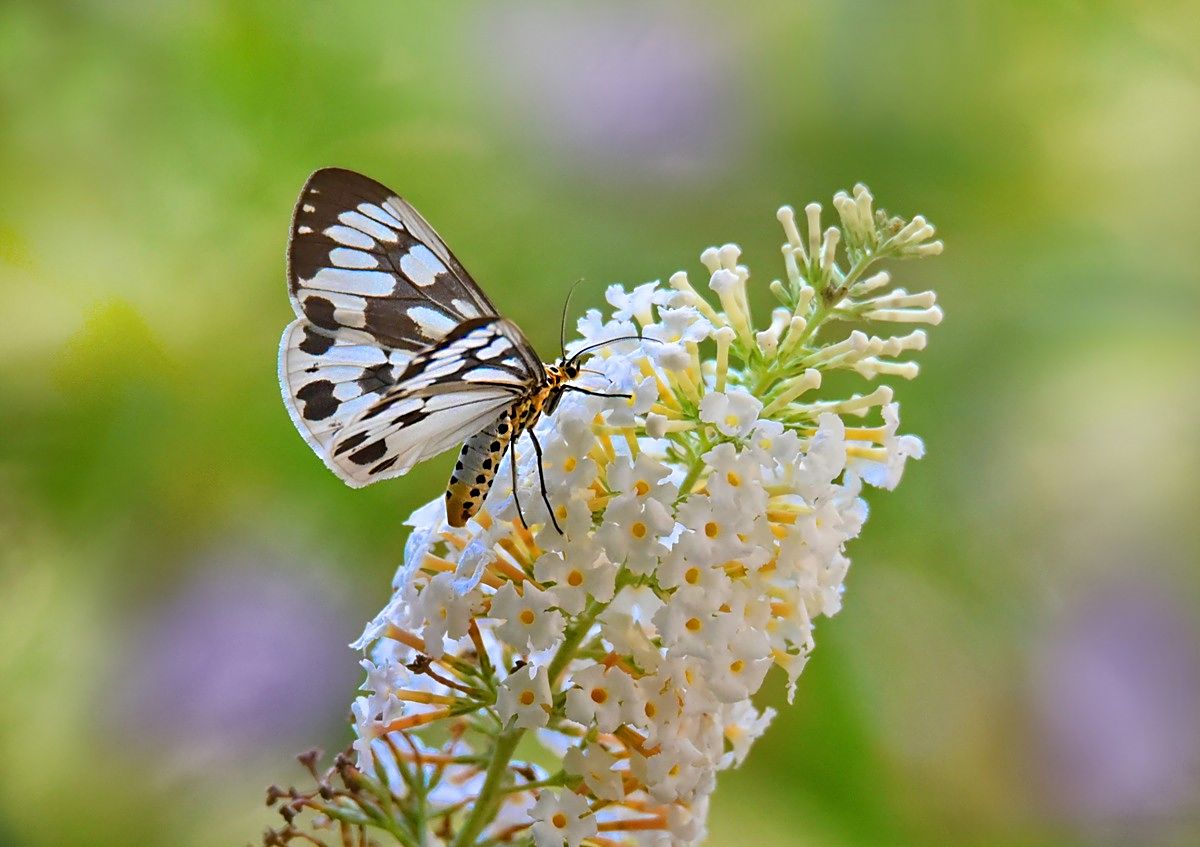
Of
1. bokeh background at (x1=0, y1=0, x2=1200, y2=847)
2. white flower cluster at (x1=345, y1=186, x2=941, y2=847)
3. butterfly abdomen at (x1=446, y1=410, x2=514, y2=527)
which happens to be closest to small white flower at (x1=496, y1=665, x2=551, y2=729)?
white flower cluster at (x1=345, y1=186, x2=941, y2=847)

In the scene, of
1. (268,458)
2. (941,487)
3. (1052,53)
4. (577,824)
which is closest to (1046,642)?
(941,487)

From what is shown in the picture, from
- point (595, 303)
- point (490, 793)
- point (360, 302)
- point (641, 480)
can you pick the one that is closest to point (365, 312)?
point (360, 302)

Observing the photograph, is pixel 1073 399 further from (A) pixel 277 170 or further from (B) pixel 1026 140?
(A) pixel 277 170

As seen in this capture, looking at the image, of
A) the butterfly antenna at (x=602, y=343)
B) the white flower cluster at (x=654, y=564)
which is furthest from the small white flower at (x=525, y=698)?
the butterfly antenna at (x=602, y=343)

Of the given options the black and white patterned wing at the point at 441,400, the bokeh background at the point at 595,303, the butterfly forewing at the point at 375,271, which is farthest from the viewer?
the bokeh background at the point at 595,303

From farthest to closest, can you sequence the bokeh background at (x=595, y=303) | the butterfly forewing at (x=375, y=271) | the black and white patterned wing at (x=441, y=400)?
the bokeh background at (x=595, y=303), the butterfly forewing at (x=375, y=271), the black and white patterned wing at (x=441, y=400)

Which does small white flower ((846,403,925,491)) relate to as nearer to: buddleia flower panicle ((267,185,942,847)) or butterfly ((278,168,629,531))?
buddleia flower panicle ((267,185,942,847))

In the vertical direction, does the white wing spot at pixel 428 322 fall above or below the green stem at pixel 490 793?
above

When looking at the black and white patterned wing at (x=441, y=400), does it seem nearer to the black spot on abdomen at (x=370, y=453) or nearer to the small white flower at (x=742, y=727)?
the black spot on abdomen at (x=370, y=453)
